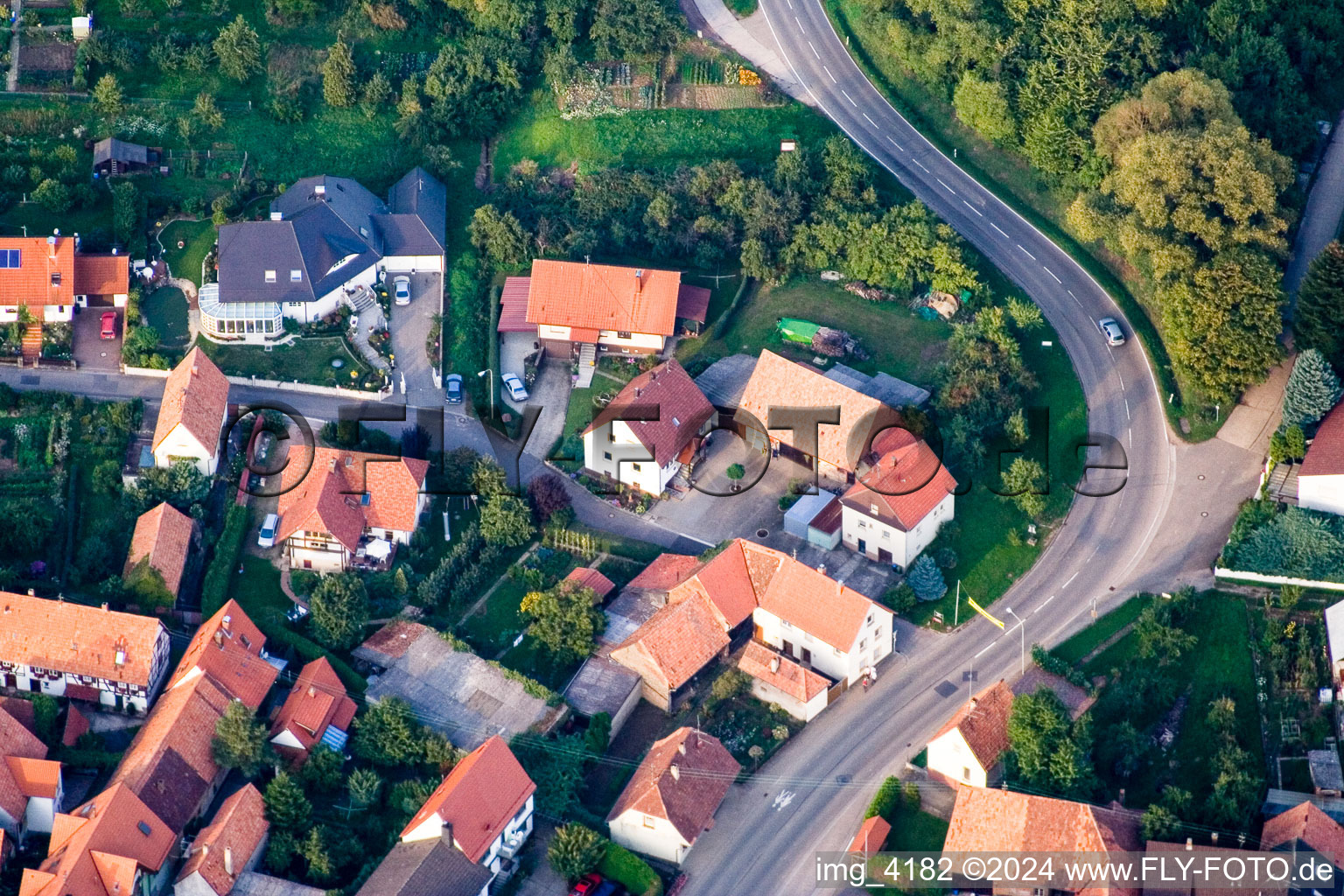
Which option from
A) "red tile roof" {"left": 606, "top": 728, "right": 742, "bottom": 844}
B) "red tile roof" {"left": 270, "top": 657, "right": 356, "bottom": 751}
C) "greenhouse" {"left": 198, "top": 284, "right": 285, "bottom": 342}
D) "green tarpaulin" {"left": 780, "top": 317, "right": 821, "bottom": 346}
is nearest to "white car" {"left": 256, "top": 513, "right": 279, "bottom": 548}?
"red tile roof" {"left": 270, "top": 657, "right": 356, "bottom": 751}

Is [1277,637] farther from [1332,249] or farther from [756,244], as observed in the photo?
[756,244]

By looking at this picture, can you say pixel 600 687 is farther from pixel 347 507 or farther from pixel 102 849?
pixel 102 849

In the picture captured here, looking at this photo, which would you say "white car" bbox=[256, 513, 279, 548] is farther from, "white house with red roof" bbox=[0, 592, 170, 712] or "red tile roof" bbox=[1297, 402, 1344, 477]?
"red tile roof" bbox=[1297, 402, 1344, 477]

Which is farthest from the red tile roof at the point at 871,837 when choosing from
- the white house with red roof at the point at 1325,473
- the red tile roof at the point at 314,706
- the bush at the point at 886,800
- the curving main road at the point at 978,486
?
the white house with red roof at the point at 1325,473

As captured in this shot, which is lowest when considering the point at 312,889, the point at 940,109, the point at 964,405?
the point at 312,889

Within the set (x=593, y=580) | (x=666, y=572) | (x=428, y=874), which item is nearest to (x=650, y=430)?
(x=666, y=572)

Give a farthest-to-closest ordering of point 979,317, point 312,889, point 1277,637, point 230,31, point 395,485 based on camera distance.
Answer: point 230,31 < point 979,317 < point 395,485 < point 1277,637 < point 312,889

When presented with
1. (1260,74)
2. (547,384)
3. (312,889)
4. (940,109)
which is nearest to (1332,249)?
(1260,74)
